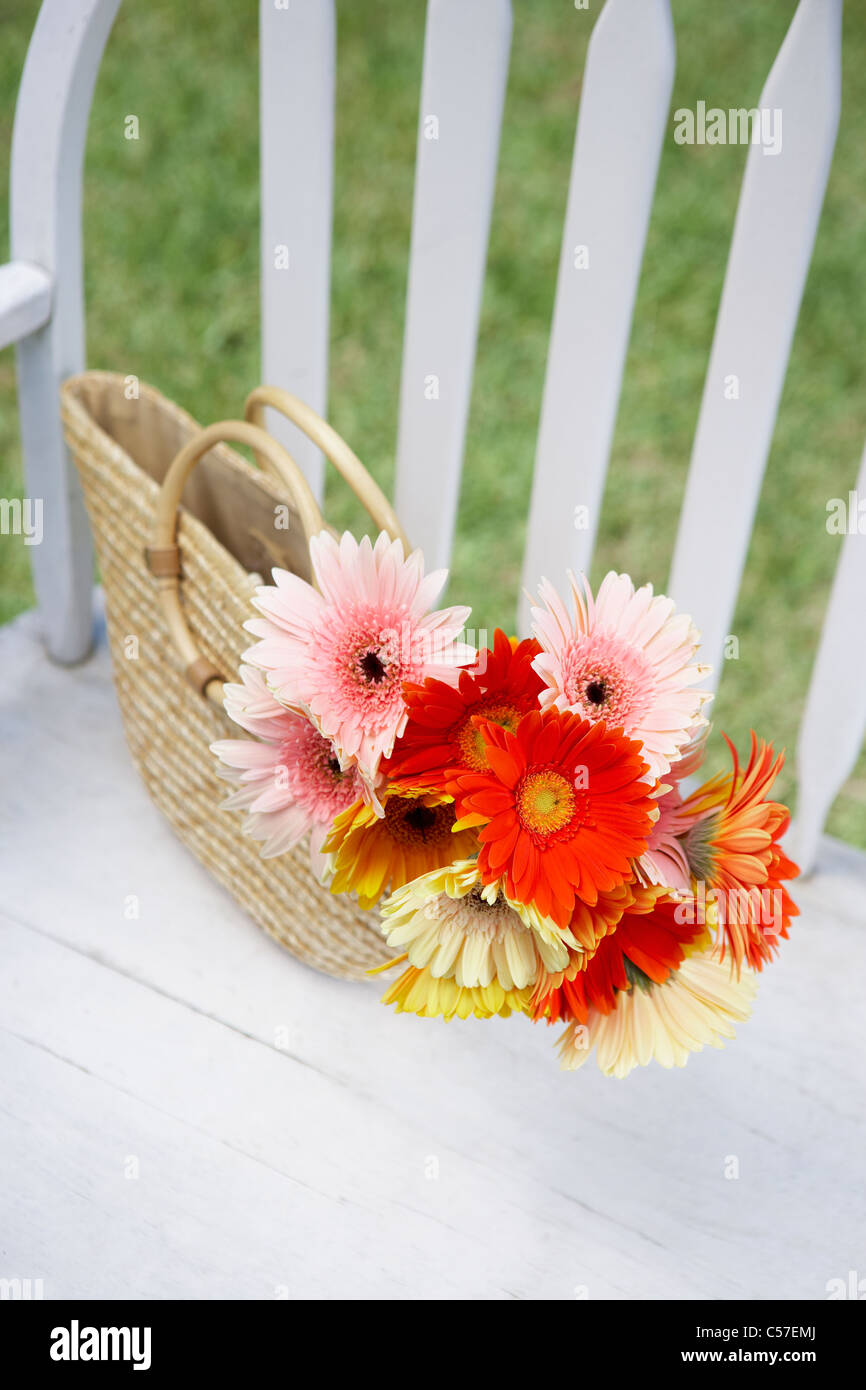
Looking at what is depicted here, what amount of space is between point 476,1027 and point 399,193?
1.76 meters

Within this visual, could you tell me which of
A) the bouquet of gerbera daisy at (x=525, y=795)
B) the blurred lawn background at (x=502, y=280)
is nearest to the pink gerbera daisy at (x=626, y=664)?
the bouquet of gerbera daisy at (x=525, y=795)

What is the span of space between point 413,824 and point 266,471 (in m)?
0.33

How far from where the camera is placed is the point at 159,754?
909 millimetres

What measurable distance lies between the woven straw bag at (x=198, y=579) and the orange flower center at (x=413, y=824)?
0.14 metres

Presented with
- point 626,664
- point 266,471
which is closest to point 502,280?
point 266,471

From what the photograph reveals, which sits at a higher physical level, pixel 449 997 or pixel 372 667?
pixel 372 667

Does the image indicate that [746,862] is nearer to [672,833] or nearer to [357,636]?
[672,833]

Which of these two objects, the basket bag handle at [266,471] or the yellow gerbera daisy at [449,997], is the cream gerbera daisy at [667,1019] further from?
the basket bag handle at [266,471]

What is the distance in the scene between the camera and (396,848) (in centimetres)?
64

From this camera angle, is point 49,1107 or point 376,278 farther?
point 376,278

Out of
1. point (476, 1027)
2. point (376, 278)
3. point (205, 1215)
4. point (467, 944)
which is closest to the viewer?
point (467, 944)

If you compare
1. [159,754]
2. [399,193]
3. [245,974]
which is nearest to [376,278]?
[399,193]
